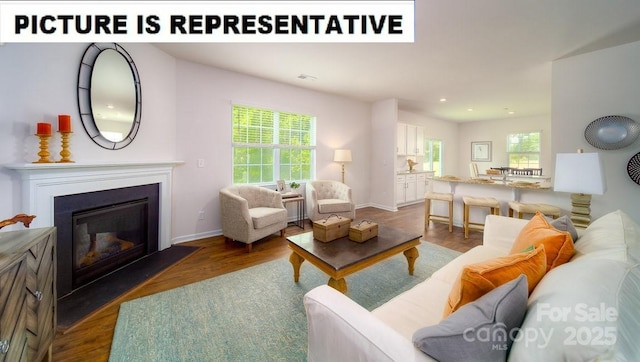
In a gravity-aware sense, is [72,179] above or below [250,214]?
above

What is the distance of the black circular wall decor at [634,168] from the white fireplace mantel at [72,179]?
18.3ft

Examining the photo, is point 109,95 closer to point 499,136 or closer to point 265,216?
point 265,216

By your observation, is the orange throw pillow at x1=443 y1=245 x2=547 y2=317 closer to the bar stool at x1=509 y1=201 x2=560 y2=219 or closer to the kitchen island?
the bar stool at x1=509 y1=201 x2=560 y2=219

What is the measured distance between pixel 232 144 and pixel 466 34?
339 cm

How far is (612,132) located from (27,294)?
5.35 m

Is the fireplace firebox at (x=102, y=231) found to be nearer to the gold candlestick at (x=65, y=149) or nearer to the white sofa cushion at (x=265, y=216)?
the gold candlestick at (x=65, y=149)

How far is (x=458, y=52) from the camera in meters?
3.07

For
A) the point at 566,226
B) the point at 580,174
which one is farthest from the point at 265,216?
the point at 580,174

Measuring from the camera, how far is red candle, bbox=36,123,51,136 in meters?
1.79

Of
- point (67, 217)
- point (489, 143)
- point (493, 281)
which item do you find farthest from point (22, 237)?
point (489, 143)

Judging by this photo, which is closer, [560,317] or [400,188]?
[560,317]

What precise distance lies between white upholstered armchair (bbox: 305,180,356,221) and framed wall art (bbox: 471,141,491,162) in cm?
639

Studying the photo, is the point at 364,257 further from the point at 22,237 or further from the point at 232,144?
the point at 232,144

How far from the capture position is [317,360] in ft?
3.37
